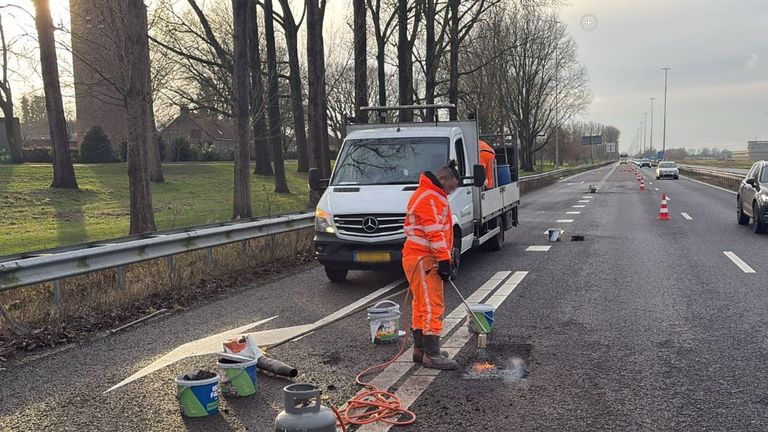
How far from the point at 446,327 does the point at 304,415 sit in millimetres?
3312

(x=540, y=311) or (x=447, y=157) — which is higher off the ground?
(x=447, y=157)

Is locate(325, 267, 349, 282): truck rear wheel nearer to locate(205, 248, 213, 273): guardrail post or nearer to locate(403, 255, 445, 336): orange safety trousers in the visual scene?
locate(205, 248, 213, 273): guardrail post

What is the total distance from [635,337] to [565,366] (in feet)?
4.14

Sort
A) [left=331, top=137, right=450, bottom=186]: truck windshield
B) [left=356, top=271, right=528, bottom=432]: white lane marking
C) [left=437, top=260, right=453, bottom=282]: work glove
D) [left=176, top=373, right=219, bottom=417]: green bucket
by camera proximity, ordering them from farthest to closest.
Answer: [left=331, top=137, right=450, bottom=186]: truck windshield
[left=437, top=260, right=453, bottom=282]: work glove
[left=176, top=373, right=219, bottom=417]: green bucket
[left=356, top=271, right=528, bottom=432]: white lane marking

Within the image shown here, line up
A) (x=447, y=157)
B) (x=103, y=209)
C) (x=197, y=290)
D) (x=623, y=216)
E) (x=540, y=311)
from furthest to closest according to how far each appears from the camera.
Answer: (x=103, y=209), (x=623, y=216), (x=447, y=157), (x=197, y=290), (x=540, y=311)

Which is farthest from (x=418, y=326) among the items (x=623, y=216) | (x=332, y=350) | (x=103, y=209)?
(x=103, y=209)

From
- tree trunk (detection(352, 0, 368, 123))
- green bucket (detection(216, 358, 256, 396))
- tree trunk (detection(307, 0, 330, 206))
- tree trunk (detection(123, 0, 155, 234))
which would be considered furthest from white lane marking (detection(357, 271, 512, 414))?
tree trunk (detection(352, 0, 368, 123))

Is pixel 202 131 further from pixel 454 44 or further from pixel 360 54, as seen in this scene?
pixel 360 54

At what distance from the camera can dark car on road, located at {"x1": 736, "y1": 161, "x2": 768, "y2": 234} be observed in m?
14.1

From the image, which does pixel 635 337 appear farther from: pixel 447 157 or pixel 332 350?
pixel 447 157

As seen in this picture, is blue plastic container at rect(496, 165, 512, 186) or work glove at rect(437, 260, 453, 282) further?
blue plastic container at rect(496, 165, 512, 186)

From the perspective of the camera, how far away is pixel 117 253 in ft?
26.5

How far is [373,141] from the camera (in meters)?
10.6

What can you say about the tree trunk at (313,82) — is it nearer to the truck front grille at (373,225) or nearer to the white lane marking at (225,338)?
the truck front grille at (373,225)
